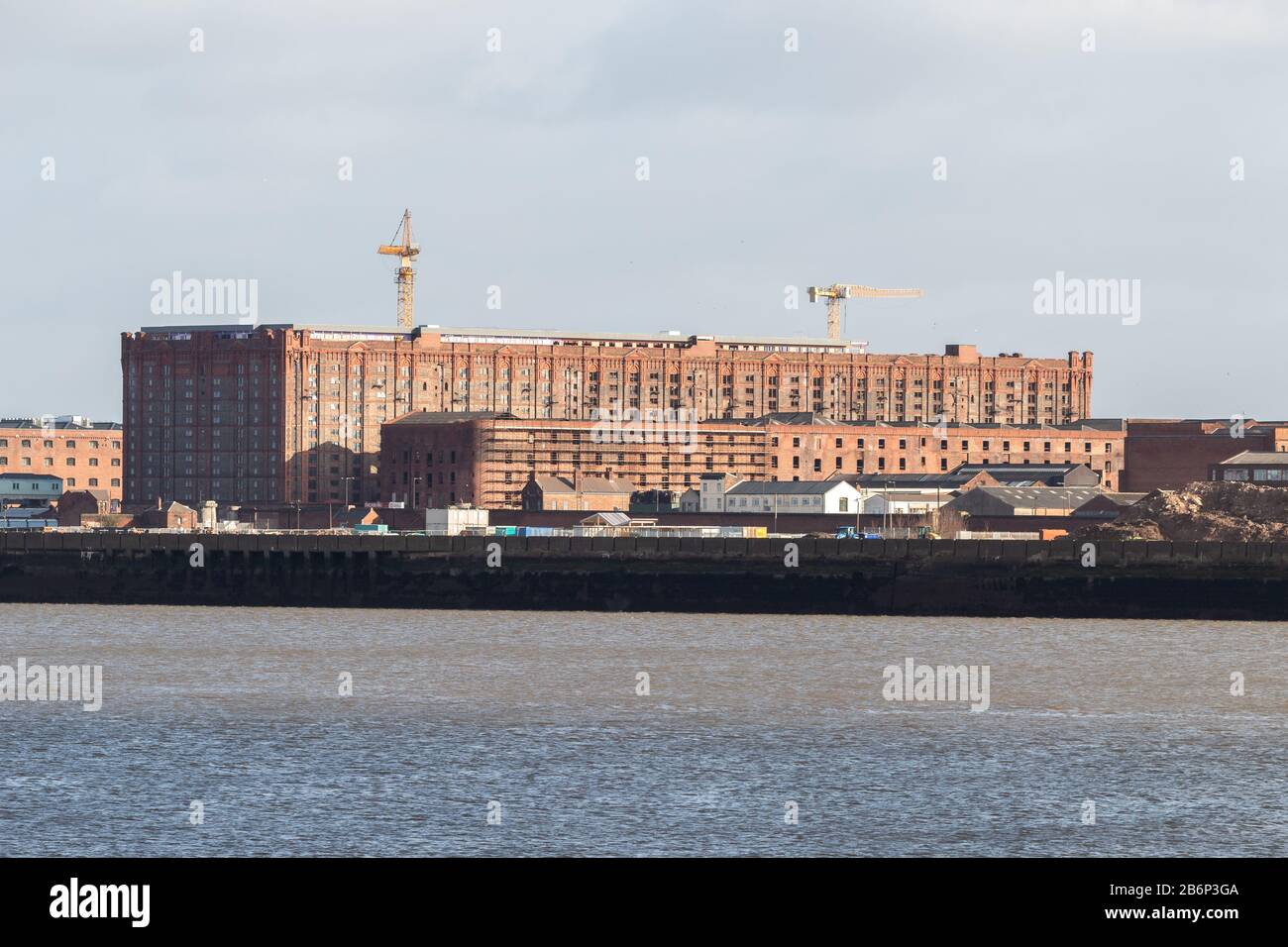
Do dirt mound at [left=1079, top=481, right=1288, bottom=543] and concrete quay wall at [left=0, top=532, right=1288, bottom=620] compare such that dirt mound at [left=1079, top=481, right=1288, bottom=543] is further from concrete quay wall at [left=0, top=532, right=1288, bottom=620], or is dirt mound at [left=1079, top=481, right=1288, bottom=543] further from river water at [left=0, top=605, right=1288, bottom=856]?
river water at [left=0, top=605, right=1288, bottom=856]

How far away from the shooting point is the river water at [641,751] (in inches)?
1501

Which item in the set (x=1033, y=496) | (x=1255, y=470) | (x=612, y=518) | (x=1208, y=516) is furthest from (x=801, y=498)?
(x=1208, y=516)

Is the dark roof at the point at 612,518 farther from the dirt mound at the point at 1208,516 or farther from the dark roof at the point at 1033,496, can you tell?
the dirt mound at the point at 1208,516

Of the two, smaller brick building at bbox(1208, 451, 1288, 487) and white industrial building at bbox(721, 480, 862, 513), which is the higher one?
smaller brick building at bbox(1208, 451, 1288, 487)

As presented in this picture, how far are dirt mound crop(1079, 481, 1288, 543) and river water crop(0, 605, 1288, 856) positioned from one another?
48.1 metres

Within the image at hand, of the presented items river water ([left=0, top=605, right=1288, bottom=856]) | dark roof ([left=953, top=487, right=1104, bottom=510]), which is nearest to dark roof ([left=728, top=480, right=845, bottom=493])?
dark roof ([left=953, top=487, right=1104, bottom=510])

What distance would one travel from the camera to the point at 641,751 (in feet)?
161

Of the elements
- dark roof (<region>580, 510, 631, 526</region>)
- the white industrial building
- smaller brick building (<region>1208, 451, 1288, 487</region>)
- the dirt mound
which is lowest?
dark roof (<region>580, 510, 631, 526</region>)

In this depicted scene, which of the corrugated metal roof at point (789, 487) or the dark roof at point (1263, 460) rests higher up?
the dark roof at point (1263, 460)

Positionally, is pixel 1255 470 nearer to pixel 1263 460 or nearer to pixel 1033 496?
pixel 1263 460

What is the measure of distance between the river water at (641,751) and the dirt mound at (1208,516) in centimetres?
4811

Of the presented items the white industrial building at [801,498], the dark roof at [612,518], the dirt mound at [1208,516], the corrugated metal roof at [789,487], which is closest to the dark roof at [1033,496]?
the white industrial building at [801,498]

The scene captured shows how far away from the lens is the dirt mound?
434ft

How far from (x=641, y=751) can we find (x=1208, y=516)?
9649 centimetres
